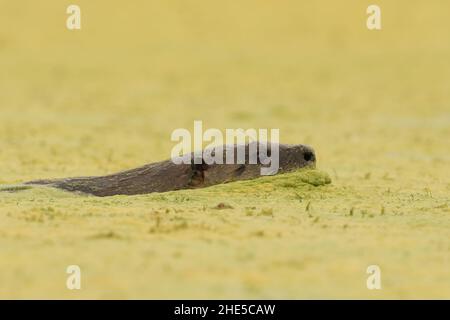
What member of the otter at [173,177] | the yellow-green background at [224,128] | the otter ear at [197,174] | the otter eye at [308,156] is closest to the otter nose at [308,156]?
the otter eye at [308,156]

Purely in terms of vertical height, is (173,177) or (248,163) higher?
(248,163)

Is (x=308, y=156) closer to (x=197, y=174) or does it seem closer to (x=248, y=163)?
(x=248, y=163)

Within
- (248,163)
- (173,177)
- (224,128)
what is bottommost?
(173,177)

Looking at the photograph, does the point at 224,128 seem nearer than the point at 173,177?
No

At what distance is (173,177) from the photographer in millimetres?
10547

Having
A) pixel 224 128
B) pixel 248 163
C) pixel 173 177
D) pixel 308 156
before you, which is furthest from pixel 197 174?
pixel 224 128

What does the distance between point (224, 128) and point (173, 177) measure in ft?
39.1

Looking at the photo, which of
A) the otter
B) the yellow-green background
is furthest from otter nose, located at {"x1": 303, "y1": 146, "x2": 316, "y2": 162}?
the yellow-green background

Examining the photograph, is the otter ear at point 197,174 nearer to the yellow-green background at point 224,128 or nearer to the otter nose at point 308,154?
the yellow-green background at point 224,128

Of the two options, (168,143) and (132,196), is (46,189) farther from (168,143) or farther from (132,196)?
(168,143)

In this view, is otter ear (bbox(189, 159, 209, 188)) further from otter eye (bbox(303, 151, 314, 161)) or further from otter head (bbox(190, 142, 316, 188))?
otter eye (bbox(303, 151, 314, 161))

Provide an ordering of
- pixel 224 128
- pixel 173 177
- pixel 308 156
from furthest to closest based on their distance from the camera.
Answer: pixel 224 128 < pixel 308 156 < pixel 173 177

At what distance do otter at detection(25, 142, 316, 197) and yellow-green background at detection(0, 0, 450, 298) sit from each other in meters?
0.26
